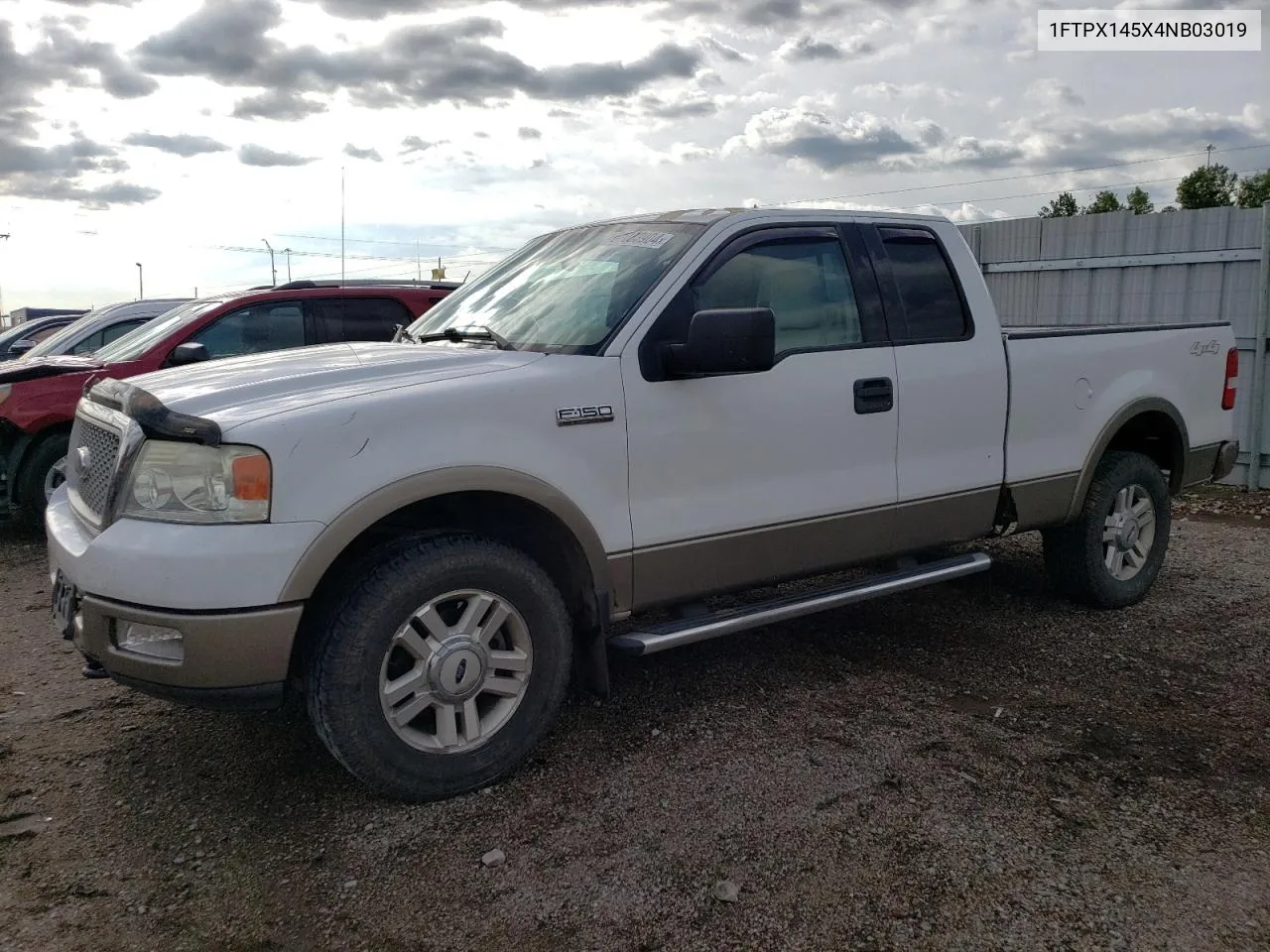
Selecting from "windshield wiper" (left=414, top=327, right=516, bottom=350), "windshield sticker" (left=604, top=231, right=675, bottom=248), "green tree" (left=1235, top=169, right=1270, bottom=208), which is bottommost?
"windshield wiper" (left=414, top=327, right=516, bottom=350)

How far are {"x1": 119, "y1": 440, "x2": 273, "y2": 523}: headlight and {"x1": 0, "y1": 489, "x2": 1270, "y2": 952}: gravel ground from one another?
3.32 feet

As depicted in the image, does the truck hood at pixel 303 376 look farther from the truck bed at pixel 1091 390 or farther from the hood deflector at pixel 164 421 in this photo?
the truck bed at pixel 1091 390

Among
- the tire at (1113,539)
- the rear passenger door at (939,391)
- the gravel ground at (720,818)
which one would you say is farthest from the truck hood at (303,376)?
the tire at (1113,539)

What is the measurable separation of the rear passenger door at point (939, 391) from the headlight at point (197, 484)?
2.57 metres

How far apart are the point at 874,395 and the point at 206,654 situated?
2.67 m

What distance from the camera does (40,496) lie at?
7.45 metres

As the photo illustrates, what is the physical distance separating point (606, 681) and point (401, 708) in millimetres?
808

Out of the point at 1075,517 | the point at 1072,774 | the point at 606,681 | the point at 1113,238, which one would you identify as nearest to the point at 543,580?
the point at 606,681

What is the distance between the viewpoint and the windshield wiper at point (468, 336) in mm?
3912

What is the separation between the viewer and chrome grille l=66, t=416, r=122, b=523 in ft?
11.0

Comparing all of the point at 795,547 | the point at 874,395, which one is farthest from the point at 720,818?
the point at 874,395

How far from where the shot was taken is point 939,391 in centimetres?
448

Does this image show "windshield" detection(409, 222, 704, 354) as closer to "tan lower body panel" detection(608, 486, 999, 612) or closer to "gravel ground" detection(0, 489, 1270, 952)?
"tan lower body panel" detection(608, 486, 999, 612)

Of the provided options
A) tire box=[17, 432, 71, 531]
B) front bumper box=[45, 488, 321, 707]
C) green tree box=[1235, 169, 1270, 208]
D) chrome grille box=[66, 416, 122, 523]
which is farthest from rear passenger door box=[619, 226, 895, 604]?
green tree box=[1235, 169, 1270, 208]
